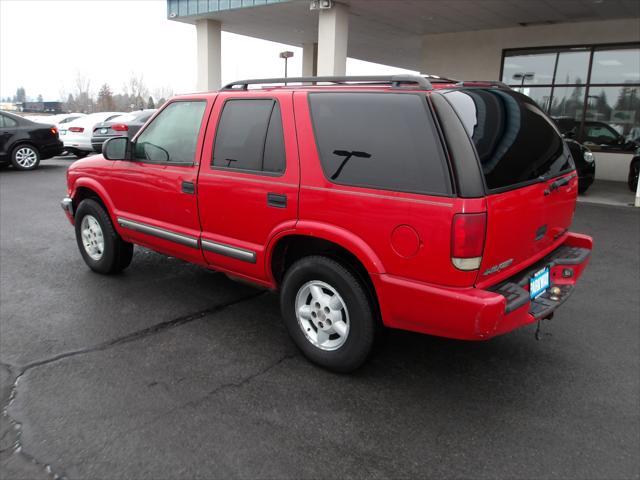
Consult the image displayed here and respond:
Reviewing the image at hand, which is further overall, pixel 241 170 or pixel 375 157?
pixel 241 170

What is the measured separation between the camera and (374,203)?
3.01 meters

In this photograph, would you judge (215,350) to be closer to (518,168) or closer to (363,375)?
(363,375)

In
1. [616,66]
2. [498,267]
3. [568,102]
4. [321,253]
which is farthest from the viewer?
[568,102]

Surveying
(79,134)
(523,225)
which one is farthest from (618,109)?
(79,134)

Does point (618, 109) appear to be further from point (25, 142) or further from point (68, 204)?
point (25, 142)

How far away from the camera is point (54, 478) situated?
2.44 metres

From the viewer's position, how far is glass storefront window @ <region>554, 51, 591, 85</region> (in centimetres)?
1388

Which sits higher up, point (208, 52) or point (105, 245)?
point (208, 52)

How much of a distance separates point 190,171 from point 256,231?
859 millimetres

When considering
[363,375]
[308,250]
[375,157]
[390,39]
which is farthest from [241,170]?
[390,39]

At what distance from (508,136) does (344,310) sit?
1.50m

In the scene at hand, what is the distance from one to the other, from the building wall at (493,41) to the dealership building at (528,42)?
2 centimetres

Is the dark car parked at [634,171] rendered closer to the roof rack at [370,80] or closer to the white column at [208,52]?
the roof rack at [370,80]

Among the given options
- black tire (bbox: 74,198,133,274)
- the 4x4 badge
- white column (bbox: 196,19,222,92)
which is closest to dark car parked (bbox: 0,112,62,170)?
white column (bbox: 196,19,222,92)
